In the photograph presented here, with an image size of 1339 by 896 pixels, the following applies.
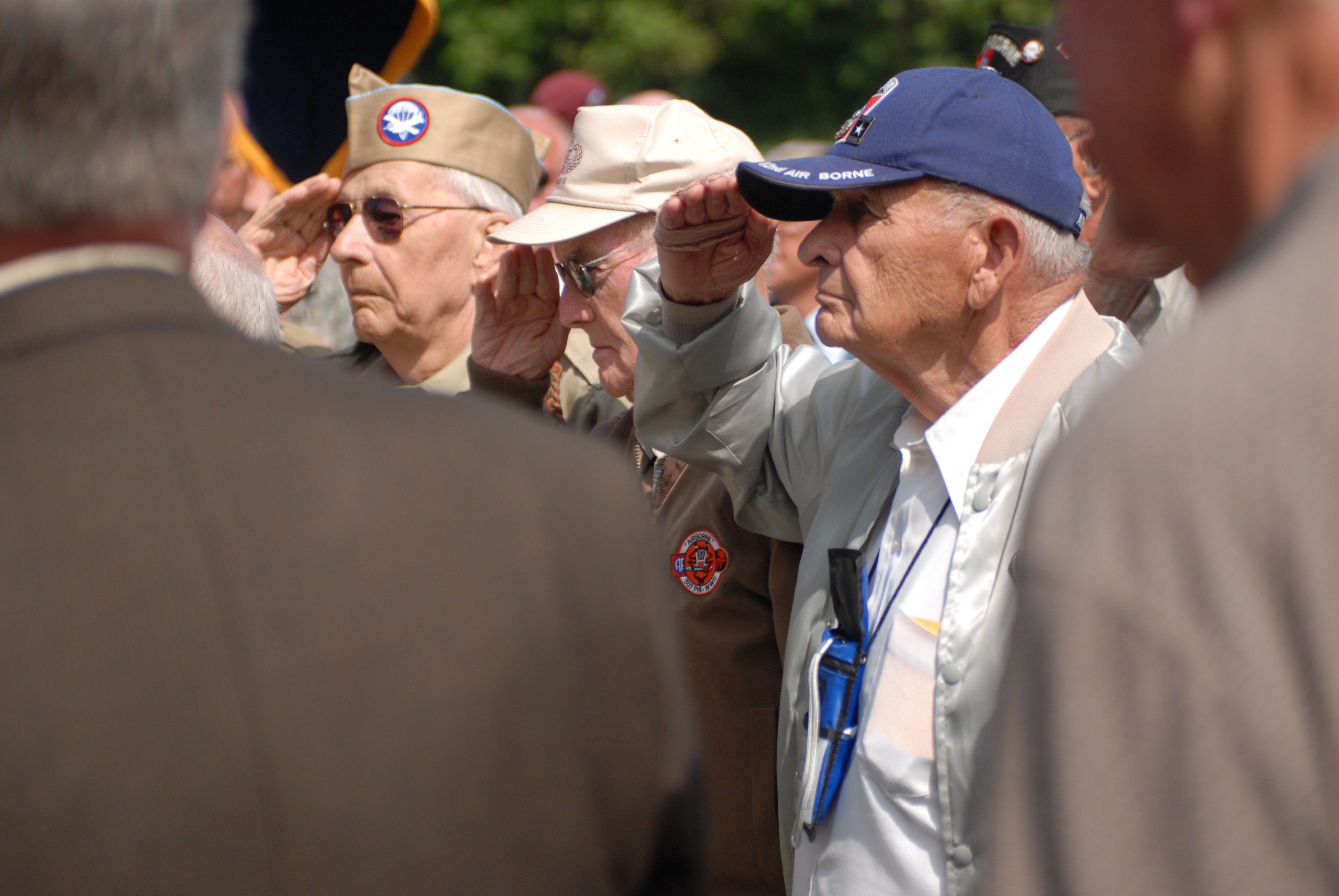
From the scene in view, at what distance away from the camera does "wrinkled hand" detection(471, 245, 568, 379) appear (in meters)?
3.57

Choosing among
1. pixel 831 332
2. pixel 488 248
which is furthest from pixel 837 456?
pixel 488 248

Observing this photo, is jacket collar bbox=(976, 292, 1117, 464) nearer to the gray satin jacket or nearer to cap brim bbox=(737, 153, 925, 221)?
the gray satin jacket

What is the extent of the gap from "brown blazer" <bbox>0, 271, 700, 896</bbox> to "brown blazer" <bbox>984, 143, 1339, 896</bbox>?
41 centimetres

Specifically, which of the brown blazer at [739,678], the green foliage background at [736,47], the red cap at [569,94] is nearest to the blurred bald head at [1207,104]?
the brown blazer at [739,678]

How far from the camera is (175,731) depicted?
90cm

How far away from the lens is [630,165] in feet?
10.5

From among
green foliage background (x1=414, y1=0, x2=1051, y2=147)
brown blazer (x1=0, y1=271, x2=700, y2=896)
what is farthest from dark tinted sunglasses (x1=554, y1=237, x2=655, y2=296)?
green foliage background (x1=414, y1=0, x2=1051, y2=147)

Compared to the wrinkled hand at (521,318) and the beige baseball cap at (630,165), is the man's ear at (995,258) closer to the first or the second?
the beige baseball cap at (630,165)

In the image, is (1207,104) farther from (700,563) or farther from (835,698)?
(700,563)

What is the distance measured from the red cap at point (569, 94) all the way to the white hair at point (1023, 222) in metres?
5.77

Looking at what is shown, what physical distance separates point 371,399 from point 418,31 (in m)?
4.04

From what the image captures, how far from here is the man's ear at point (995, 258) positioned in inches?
88.7

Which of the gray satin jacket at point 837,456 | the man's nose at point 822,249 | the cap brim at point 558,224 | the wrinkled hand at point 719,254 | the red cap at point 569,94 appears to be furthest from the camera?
the red cap at point 569,94

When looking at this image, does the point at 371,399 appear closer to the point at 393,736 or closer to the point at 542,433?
the point at 542,433
